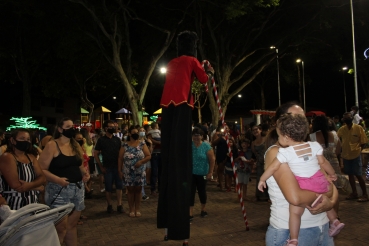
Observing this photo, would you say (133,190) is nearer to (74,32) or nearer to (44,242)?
(44,242)

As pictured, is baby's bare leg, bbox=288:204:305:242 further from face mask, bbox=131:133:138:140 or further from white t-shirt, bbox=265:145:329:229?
face mask, bbox=131:133:138:140

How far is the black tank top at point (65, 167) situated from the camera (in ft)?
16.8

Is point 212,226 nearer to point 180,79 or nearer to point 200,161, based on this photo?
point 200,161

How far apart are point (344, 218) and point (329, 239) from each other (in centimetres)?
481

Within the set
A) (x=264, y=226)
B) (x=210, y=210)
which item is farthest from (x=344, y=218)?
(x=210, y=210)

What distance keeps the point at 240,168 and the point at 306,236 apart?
657 cm

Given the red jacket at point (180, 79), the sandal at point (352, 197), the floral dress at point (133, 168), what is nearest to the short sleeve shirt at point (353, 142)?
the sandal at point (352, 197)

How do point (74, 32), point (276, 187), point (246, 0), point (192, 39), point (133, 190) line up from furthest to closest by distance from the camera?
point (74, 32)
point (246, 0)
point (133, 190)
point (192, 39)
point (276, 187)

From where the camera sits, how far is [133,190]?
26.5 feet

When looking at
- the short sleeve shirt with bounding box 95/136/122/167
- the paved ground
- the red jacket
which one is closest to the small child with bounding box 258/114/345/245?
the red jacket

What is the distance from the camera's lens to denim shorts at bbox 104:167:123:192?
8.64 metres

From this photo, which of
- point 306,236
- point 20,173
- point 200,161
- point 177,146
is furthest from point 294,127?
point 200,161

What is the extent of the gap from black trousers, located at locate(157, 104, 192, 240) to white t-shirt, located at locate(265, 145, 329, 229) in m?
2.12

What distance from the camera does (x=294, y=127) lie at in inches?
106
